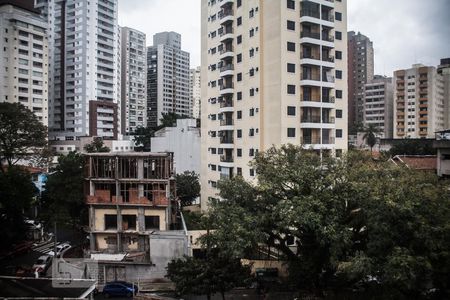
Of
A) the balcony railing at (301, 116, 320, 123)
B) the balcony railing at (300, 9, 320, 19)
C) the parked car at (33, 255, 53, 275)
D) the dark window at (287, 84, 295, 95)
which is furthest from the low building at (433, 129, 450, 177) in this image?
the parked car at (33, 255, 53, 275)

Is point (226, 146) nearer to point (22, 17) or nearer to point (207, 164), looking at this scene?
point (207, 164)

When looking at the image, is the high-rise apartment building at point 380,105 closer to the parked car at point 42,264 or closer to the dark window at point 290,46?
the dark window at point 290,46

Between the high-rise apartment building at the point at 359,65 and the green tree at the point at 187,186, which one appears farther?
the high-rise apartment building at the point at 359,65

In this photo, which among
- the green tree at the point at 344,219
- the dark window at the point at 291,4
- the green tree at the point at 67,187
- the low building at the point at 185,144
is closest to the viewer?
the green tree at the point at 344,219

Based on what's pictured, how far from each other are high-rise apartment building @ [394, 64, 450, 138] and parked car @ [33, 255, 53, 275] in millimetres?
78309

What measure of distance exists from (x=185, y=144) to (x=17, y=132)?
67.2ft

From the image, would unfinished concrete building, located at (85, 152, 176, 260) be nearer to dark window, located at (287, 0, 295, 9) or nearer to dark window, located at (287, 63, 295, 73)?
dark window, located at (287, 63, 295, 73)

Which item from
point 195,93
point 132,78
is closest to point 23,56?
point 132,78

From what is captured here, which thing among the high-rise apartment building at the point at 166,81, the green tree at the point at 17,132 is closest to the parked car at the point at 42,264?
the green tree at the point at 17,132

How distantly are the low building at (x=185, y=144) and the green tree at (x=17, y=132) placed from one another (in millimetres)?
17166

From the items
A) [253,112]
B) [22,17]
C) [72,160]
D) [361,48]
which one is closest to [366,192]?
[253,112]

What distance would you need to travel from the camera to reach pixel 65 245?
34438 mm

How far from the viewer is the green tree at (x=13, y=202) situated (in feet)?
99.3

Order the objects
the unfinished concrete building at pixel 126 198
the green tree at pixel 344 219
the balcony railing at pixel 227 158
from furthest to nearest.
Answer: the balcony railing at pixel 227 158 → the unfinished concrete building at pixel 126 198 → the green tree at pixel 344 219
